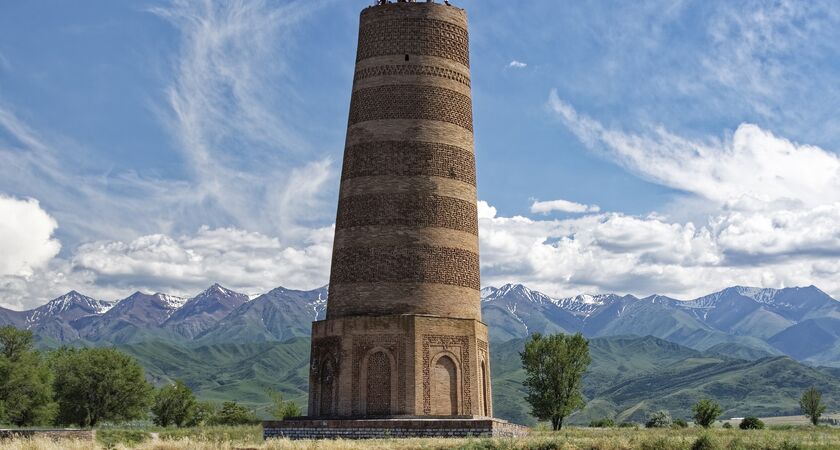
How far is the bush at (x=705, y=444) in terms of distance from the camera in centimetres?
3000

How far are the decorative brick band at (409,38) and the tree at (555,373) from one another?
32.3 meters

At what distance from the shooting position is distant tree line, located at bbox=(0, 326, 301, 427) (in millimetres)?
69312

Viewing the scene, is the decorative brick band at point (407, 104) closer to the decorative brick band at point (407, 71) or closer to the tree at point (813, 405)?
the decorative brick band at point (407, 71)

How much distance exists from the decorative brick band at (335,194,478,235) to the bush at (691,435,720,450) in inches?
517

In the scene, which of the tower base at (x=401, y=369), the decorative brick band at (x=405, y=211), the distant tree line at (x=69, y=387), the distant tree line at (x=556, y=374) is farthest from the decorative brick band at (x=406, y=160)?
the distant tree line at (x=69, y=387)

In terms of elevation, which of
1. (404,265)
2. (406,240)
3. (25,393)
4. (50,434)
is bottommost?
(50,434)

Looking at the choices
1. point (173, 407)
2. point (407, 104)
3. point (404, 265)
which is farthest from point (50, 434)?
point (173, 407)

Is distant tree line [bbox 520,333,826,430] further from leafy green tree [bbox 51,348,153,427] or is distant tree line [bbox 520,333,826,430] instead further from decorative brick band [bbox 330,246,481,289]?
decorative brick band [bbox 330,246,481,289]

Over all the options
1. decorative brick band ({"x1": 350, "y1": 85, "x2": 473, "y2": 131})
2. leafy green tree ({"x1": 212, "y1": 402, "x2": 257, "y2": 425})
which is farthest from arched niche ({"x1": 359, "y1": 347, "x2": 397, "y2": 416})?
leafy green tree ({"x1": 212, "y1": 402, "x2": 257, "y2": 425})

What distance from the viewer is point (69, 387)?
72875 millimetres

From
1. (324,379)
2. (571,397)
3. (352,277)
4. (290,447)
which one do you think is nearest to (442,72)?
(352,277)

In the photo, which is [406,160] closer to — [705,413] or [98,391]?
[98,391]

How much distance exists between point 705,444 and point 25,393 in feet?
177

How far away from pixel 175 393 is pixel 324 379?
53448 mm
